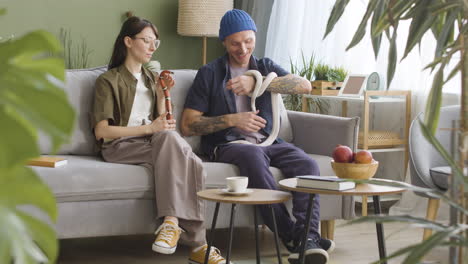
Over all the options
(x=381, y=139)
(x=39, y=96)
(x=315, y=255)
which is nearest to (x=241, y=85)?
(x=315, y=255)

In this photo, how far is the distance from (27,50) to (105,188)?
239cm

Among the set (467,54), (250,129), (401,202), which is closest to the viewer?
(467,54)

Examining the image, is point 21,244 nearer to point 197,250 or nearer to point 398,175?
point 197,250

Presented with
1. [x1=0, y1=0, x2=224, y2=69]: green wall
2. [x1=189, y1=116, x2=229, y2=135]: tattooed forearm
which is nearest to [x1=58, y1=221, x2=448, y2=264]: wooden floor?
[x1=189, y1=116, x2=229, y2=135]: tattooed forearm

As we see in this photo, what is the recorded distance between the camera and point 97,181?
9.57 feet

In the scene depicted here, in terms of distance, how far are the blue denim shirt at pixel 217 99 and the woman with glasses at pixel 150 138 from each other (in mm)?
166

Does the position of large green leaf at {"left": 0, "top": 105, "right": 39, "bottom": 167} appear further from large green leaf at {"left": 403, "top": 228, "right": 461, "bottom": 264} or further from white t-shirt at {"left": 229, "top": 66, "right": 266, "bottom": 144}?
white t-shirt at {"left": 229, "top": 66, "right": 266, "bottom": 144}

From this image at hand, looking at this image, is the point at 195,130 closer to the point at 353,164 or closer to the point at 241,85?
the point at 241,85

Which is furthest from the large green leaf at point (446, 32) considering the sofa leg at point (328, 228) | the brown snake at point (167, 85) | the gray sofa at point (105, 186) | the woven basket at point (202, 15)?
the woven basket at point (202, 15)

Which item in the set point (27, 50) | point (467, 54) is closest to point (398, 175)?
point (467, 54)

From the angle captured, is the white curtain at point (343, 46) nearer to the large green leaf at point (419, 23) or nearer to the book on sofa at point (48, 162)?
the book on sofa at point (48, 162)

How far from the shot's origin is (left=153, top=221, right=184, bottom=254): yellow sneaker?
2.82m

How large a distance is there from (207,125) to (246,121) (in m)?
0.20

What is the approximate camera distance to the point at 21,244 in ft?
1.73
